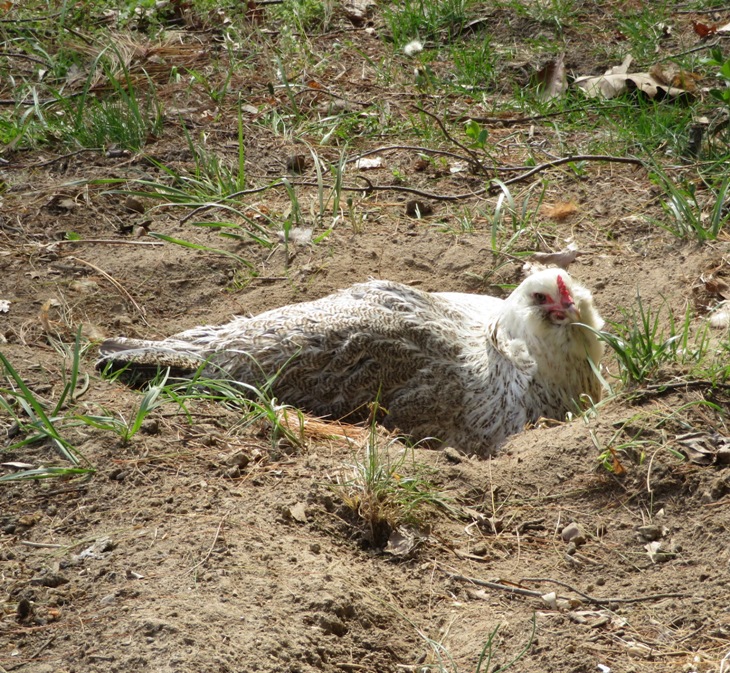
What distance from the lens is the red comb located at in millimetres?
4133

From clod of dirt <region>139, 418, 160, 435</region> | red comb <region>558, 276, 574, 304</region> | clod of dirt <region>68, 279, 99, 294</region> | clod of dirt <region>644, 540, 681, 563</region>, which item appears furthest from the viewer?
clod of dirt <region>68, 279, 99, 294</region>

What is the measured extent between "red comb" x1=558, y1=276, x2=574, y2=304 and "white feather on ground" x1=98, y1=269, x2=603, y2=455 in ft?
0.18

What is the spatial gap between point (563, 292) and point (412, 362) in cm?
81

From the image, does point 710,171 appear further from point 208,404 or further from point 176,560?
point 176,560

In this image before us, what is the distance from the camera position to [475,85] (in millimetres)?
6586

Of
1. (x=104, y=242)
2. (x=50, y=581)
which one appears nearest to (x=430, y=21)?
(x=104, y=242)

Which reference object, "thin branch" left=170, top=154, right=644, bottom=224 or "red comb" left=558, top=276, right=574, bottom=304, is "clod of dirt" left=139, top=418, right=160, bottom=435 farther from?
"thin branch" left=170, top=154, right=644, bottom=224

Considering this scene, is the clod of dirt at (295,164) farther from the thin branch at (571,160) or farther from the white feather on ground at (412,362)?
the white feather on ground at (412,362)

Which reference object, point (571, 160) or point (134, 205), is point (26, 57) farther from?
point (571, 160)

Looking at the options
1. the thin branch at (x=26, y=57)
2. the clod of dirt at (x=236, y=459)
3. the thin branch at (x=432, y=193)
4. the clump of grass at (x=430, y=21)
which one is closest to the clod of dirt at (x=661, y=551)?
the clod of dirt at (x=236, y=459)

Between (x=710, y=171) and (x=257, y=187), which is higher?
(x=710, y=171)

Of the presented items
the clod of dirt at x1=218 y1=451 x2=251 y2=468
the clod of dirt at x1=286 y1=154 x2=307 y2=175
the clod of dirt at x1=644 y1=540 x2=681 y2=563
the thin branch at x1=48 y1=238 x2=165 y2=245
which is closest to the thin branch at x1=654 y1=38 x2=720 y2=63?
the clod of dirt at x1=286 y1=154 x2=307 y2=175

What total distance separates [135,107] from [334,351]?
8.69ft

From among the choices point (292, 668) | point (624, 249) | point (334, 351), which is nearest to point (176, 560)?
point (292, 668)
